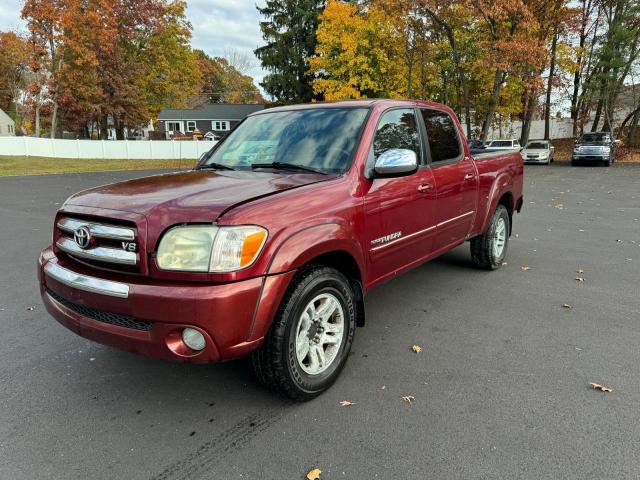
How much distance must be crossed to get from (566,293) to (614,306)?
0.48 m

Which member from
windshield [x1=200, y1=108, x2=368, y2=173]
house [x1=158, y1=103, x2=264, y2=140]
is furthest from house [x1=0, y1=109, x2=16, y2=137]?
windshield [x1=200, y1=108, x2=368, y2=173]

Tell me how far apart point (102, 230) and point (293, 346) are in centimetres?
128

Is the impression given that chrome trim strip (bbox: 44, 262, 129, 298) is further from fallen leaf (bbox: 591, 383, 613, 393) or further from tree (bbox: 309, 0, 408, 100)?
tree (bbox: 309, 0, 408, 100)

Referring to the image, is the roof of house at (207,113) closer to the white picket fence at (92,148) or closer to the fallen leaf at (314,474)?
the white picket fence at (92,148)

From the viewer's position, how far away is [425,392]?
3035mm

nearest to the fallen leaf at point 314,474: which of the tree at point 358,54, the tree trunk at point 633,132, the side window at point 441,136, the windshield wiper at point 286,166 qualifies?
the windshield wiper at point 286,166

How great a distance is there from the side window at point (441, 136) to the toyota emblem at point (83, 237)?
9.52ft

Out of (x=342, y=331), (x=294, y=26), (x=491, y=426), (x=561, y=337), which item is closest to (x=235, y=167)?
(x=342, y=331)

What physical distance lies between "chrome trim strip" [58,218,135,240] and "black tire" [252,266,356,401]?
0.94m

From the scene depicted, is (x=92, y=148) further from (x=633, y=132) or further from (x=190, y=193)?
(x=633, y=132)

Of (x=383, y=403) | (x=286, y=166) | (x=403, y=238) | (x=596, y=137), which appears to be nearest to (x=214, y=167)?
(x=286, y=166)

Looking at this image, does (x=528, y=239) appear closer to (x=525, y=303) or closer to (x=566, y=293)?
(x=566, y=293)

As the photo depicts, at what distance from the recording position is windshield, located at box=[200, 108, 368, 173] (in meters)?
3.42

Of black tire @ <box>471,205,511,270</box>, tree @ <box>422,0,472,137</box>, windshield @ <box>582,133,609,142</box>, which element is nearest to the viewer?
black tire @ <box>471,205,511,270</box>
